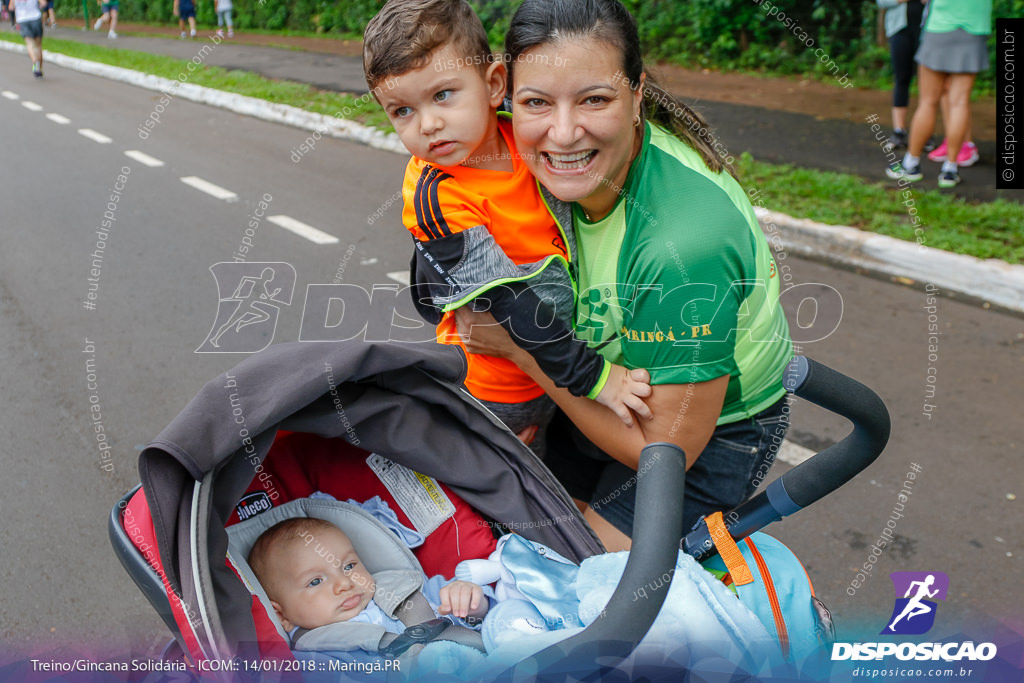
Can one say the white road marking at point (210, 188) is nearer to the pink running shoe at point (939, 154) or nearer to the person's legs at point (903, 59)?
the person's legs at point (903, 59)

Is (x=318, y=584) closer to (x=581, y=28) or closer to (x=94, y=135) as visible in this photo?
(x=581, y=28)

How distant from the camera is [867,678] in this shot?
1.58 m

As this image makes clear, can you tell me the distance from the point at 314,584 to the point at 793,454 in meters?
2.45

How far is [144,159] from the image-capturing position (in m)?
8.90

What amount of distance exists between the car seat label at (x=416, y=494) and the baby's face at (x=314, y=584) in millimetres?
179

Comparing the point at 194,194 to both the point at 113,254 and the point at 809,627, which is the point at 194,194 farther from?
the point at 809,627

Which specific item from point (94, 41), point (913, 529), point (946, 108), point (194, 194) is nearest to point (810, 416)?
point (913, 529)

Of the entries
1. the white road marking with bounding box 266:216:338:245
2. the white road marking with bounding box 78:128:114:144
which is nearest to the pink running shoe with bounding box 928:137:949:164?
the white road marking with bounding box 266:216:338:245

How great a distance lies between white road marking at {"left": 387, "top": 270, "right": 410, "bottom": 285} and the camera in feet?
17.7

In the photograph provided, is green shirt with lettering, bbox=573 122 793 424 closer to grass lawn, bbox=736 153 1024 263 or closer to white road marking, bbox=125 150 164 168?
grass lawn, bbox=736 153 1024 263

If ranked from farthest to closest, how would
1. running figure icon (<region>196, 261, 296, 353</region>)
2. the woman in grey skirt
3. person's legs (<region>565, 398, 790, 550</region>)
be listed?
the woman in grey skirt
running figure icon (<region>196, 261, 296, 353</region>)
person's legs (<region>565, 398, 790, 550</region>)

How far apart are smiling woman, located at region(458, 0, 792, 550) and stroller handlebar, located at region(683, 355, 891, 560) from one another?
0.18 metres

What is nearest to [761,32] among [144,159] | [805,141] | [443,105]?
[805,141]

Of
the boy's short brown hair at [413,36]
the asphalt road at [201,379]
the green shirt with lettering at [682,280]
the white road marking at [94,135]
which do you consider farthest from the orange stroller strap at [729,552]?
the white road marking at [94,135]
